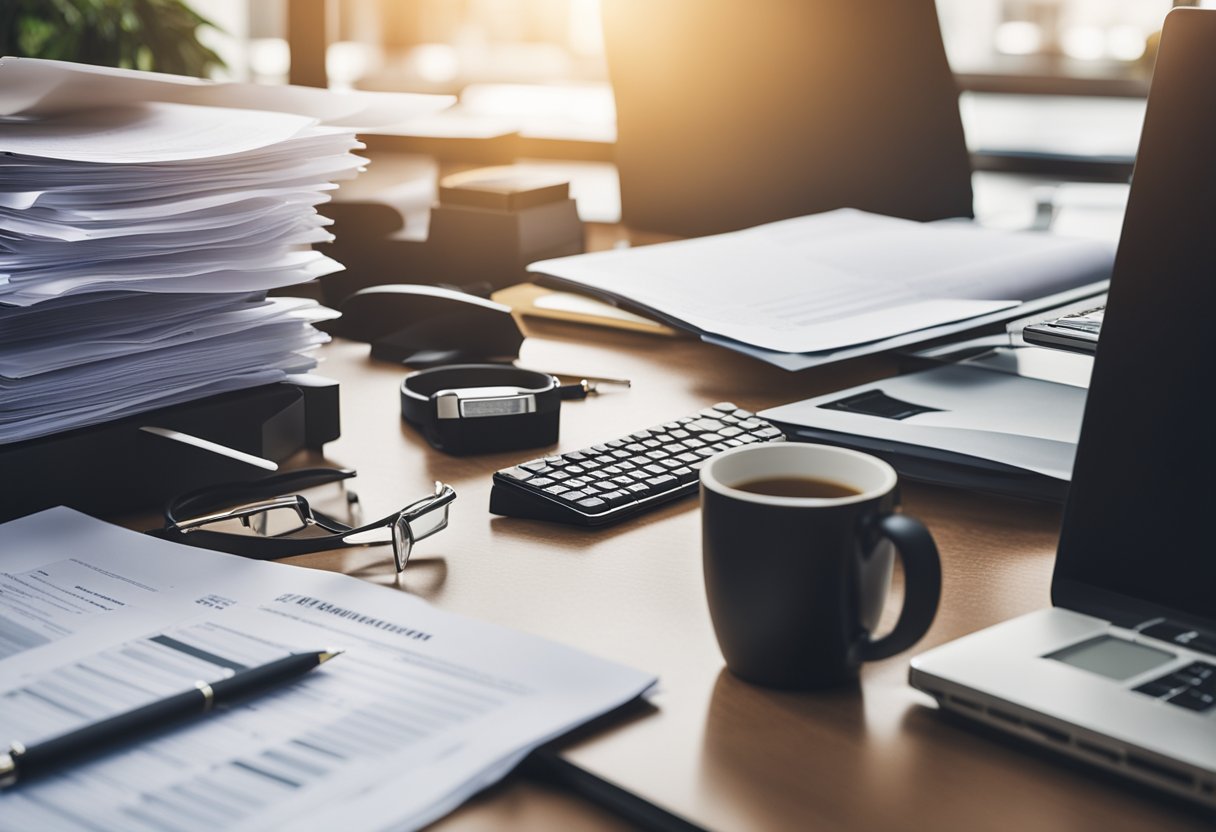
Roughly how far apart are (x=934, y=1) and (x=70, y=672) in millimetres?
1473

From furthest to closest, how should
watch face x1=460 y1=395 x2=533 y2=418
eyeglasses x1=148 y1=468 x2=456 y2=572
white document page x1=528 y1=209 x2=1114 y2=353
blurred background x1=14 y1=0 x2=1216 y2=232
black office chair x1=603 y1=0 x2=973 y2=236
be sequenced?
blurred background x1=14 y1=0 x2=1216 y2=232, black office chair x1=603 y1=0 x2=973 y2=236, white document page x1=528 y1=209 x2=1114 y2=353, watch face x1=460 y1=395 x2=533 y2=418, eyeglasses x1=148 y1=468 x2=456 y2=572

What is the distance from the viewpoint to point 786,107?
5.51ft

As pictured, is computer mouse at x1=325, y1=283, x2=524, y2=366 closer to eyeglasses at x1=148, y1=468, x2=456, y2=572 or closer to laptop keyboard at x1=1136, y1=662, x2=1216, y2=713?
eyeglasses at x1=148, y1=468, x2=456, y2=572

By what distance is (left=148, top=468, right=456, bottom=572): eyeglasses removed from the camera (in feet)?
2.25

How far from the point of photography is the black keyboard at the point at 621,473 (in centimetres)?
74

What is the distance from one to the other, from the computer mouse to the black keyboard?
0.26 metres

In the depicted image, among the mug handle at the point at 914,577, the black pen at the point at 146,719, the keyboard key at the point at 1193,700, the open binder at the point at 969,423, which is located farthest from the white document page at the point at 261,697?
the open binder at the point at 969,423

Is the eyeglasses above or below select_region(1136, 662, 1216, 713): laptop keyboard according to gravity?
below

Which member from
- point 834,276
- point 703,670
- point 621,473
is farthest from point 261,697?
point 834,276

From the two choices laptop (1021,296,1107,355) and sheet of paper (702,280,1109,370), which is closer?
laptop (1021,296,1107,355)

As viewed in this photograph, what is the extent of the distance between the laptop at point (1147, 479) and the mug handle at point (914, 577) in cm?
2

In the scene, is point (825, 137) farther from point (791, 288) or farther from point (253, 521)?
point (253, 521)

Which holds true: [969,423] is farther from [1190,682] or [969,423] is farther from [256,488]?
[256,488]

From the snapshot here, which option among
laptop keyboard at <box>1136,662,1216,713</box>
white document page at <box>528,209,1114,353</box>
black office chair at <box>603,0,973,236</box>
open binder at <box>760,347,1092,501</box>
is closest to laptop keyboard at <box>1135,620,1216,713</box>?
laptop keyboard at <box>1136,662,1216,713</box>
